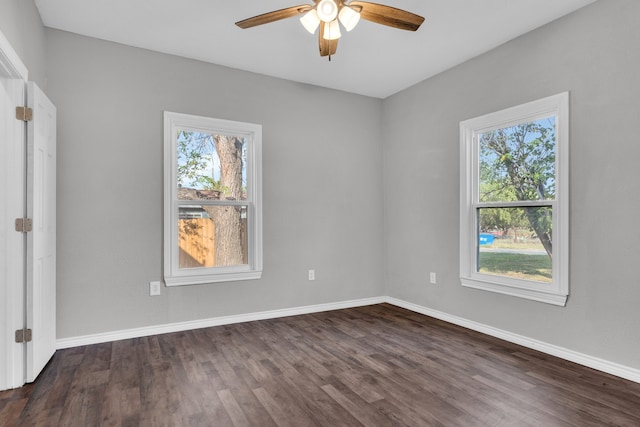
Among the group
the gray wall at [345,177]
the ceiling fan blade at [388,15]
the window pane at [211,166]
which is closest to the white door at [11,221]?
the gray wall at [345,177]

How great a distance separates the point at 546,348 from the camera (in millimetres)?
3023

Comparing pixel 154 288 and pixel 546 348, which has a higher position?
pixel 154 288

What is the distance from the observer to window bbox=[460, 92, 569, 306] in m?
2.96

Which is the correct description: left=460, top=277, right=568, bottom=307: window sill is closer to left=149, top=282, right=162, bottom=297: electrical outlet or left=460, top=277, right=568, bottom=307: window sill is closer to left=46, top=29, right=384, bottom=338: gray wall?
left=46, top=29, right=384, bottom=338: gray wall

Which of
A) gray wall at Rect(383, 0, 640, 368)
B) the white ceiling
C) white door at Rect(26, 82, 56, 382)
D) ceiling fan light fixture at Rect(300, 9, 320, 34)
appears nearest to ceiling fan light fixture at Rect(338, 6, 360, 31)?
ceiling fan light fixture at Rect(300, 9, 320, 34)

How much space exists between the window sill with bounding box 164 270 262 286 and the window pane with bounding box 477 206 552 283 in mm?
2343

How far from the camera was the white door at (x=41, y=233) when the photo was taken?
8.00 ft

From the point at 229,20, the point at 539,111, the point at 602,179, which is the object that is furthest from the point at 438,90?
the point at 229,20

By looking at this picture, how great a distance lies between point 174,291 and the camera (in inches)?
141

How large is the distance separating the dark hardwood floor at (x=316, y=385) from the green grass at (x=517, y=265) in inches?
24.5

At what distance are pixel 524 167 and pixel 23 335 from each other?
405 cm

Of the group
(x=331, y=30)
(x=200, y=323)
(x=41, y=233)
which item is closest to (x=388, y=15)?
(x=331, y=30)

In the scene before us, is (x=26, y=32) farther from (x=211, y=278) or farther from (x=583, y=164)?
(x=583, y=164)

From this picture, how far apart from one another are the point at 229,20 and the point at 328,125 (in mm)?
1790
